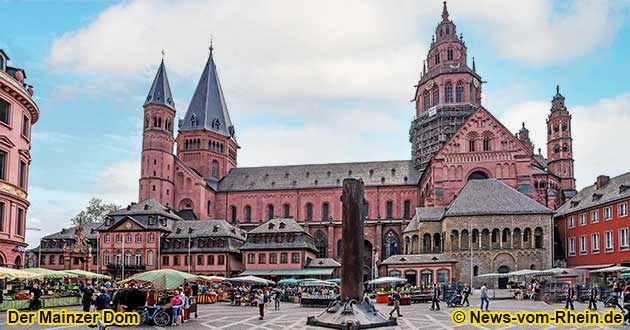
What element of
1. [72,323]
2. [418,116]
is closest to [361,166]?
[418,116]

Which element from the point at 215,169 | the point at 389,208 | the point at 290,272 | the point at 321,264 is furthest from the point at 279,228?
the point at 215,169

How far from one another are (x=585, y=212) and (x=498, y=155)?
15.0 metres

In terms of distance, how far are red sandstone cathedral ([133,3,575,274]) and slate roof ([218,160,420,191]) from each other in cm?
17

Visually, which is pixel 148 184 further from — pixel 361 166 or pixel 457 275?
pixel 457 275

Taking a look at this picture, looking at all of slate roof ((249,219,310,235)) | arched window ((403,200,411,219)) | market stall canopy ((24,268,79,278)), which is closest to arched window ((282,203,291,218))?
slate roof ((249,219,310,235))

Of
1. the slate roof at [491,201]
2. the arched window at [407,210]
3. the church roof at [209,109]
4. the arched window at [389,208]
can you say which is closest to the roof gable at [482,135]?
the slate roof at [491,201]

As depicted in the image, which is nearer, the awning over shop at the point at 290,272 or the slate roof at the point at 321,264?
the awning over shop at the point at 290,272

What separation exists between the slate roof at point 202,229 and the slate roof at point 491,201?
96.2 feet

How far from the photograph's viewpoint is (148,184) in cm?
9631

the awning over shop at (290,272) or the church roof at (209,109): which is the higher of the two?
the church roof at (209,109)

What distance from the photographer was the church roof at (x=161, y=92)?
10050cm

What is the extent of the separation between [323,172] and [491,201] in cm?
3695

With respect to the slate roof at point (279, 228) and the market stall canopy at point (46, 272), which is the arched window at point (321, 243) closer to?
the slate roof at point (279, 228)

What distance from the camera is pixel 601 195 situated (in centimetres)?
6906
